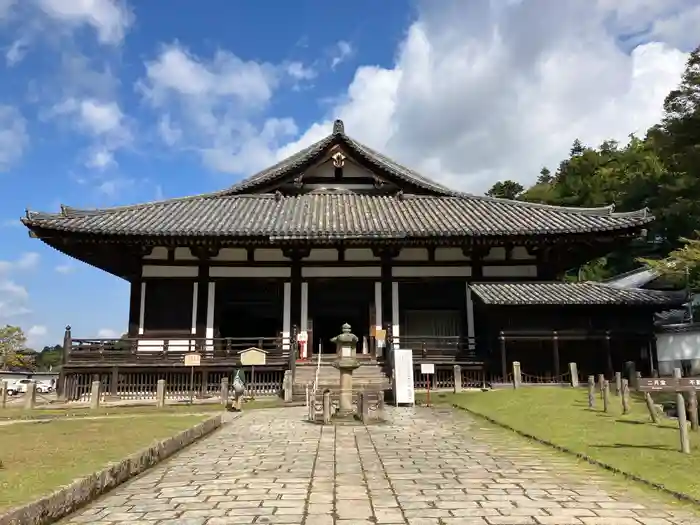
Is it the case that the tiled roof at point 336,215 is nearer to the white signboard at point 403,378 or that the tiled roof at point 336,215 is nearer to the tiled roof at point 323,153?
the tiled roof at point 323,153

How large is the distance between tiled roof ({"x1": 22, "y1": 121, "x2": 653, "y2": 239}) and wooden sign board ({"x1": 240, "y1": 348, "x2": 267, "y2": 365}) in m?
4.48

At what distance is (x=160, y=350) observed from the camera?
20734mm

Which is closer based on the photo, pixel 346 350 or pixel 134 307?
pixel 346 350

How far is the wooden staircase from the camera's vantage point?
1764cm

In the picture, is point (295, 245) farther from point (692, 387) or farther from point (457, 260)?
point (692, 387)

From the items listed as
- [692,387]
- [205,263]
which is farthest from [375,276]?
[692,387]

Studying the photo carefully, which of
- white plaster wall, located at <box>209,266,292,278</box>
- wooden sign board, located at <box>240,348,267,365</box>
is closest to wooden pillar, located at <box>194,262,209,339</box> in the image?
white plaster wall, located at <box>209,266,292,278</box>

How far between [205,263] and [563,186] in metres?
55.0

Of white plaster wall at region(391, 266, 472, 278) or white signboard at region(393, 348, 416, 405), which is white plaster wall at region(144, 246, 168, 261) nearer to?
white plaster wall at region(391, 266, 472, 278)

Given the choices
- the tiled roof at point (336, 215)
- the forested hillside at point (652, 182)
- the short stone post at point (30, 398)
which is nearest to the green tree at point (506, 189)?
the forested hillside at point (652, 182)

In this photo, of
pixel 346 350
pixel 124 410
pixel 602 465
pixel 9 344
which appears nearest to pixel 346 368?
pixel 346 350

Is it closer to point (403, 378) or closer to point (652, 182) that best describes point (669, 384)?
point (403, 378)

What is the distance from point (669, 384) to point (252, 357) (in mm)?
12305

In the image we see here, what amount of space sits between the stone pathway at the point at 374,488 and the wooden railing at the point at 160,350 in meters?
9.50
